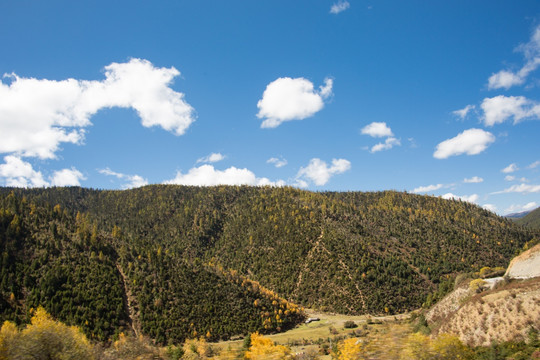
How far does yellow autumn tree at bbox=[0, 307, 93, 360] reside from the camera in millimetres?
24016

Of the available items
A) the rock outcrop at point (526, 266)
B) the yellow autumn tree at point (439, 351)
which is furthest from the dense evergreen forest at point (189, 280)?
the yellow autumn tree at point (439, 351)

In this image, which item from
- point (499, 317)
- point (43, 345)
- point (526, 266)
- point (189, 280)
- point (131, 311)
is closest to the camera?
point (43, 345)

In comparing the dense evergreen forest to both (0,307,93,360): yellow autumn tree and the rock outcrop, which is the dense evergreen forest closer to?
(0,307,93,360): yellow autumn tree

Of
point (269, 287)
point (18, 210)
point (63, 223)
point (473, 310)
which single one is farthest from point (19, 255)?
point (473, 310)

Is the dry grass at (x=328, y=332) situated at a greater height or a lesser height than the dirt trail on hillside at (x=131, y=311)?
lesser

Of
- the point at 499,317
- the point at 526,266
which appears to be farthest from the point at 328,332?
the point at 499,317

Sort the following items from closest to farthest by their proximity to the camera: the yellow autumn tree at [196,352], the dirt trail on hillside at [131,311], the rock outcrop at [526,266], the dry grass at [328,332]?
the yellow autumn tree at [196,352] → the rock outcrop at [526,266] → the dry grass at [328,332] → the dirt trail on hillside at [131,311]

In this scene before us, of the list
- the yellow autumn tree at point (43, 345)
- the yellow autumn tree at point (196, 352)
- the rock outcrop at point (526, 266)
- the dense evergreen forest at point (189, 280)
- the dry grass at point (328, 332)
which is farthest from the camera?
the dense evergreen forest at point (189, 280)

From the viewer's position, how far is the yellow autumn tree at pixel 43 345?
24.0 m

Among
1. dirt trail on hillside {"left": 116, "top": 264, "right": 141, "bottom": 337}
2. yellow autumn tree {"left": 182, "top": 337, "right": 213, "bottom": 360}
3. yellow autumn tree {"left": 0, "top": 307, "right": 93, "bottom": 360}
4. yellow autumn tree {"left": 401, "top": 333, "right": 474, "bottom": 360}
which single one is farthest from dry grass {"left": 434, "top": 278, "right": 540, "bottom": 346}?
dirt trail on hillside {"left": 116, "top": 264, "right": 141, "bottom": 337}

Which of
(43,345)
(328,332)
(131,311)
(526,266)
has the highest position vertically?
(43,345)

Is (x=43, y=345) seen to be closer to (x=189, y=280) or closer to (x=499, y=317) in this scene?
(x=499, y=317)

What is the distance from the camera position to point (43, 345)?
2609 cm

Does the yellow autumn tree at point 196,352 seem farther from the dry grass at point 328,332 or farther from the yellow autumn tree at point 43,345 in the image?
the yellow autumn tree at point 43,345
